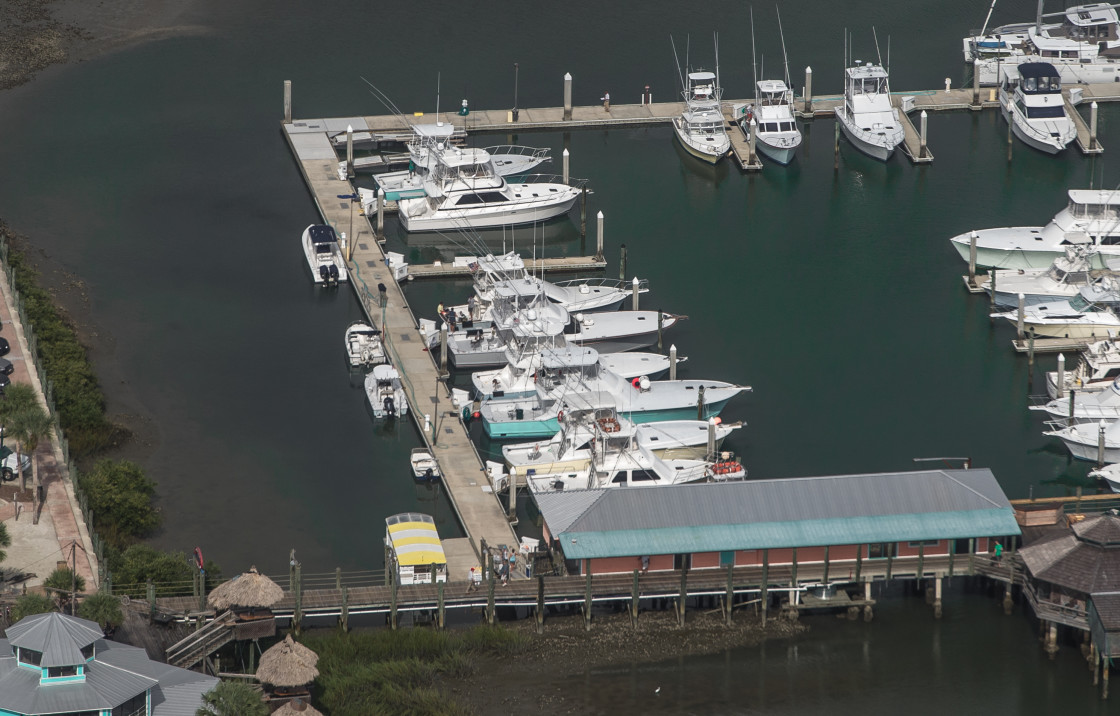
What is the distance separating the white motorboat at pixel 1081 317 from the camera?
105750 millimetres

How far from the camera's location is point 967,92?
451ft

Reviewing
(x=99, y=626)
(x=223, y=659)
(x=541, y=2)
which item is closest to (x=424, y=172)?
(x=541, y=2)

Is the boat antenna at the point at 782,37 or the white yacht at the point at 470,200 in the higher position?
the boat antenna at the point at 782,37

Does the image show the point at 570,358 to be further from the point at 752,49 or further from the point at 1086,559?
the point at 752,49

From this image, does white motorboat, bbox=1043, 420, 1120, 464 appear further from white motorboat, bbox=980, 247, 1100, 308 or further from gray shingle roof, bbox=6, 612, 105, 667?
gray shingle roof, bbox=6, 612, 105, 667

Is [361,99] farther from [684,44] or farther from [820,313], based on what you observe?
[820,313]

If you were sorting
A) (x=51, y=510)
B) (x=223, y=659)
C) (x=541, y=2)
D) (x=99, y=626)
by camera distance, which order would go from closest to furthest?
(x=99, y=626) < (x=223, y=659) < (x=51, y=510) < (x=541, y=2)

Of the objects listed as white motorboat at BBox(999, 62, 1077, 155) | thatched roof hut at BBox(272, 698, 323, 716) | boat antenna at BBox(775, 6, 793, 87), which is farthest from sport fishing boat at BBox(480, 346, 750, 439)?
boat antenna at BBox(775, 6, 793, 87)

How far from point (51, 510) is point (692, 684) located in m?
26.5

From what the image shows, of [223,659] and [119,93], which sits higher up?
[119,93]

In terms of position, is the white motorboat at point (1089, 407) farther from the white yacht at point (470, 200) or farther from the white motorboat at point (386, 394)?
the white yacht at point (470, 200)

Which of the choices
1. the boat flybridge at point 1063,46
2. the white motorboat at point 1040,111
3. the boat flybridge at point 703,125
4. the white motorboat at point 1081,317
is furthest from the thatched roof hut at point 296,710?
the boat flybridge at point 1063,46

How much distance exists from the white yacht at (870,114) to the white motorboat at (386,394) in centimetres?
3914

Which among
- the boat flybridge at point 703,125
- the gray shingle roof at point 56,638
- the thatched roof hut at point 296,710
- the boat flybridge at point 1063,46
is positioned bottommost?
the thatched roof hut at point 296,710
